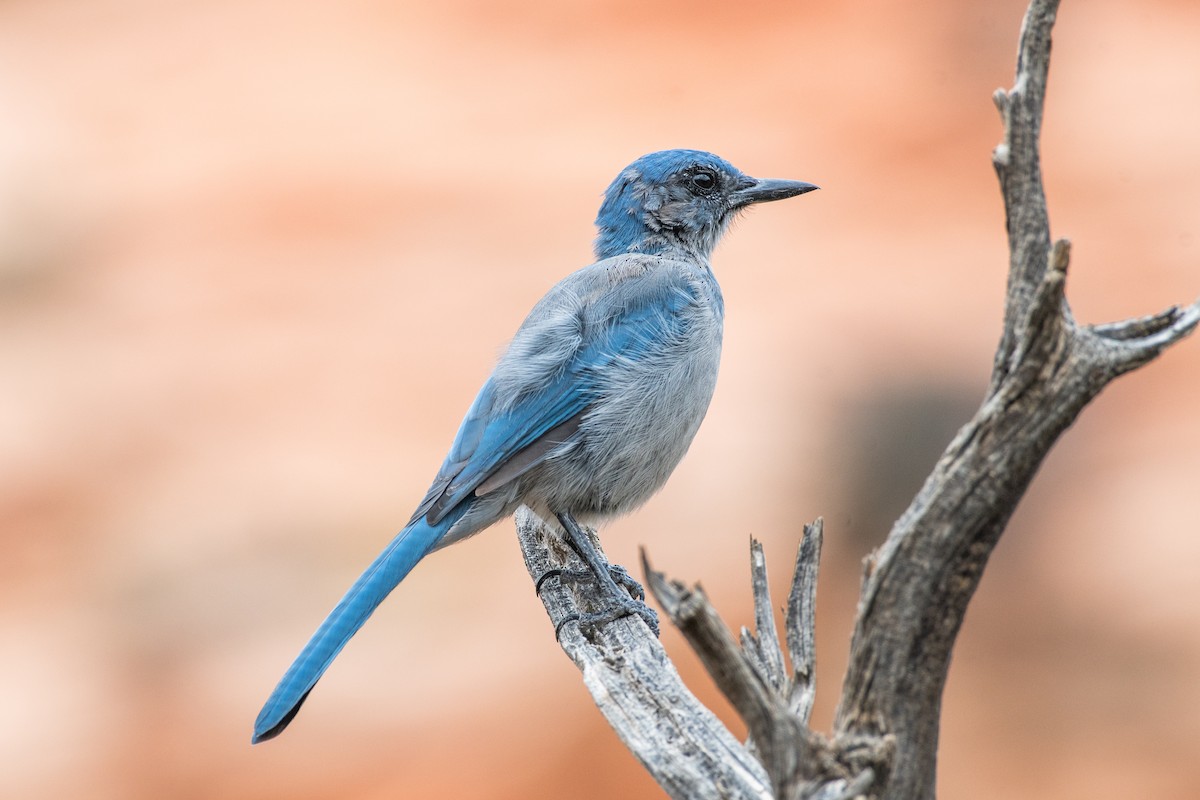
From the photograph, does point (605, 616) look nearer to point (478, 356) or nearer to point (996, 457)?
point (996, 457)

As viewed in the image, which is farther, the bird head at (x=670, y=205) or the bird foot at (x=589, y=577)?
the bird head at (x=670, y=205)

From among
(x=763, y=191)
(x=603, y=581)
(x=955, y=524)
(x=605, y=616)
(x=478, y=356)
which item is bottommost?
(x=955, y=524)

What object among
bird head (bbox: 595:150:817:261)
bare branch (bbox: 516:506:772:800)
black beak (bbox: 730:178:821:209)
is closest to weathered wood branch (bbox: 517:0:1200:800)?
bare branch (bbox: 516:506:772:800)

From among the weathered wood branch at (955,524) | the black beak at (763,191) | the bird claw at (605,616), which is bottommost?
the weathered wood branch at (955,524)

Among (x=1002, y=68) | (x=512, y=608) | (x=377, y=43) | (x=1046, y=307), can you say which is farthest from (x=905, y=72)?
(x=1046, y=307)

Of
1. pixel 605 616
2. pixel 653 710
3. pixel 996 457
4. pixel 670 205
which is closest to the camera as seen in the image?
pixel 996 457

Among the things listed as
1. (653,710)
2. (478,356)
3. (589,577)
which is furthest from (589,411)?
(478,356)

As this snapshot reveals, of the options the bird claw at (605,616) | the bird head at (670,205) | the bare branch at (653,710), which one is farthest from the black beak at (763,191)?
the bird claw at (605,616)

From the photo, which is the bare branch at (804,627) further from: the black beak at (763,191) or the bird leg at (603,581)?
the black beak at (763,191)
